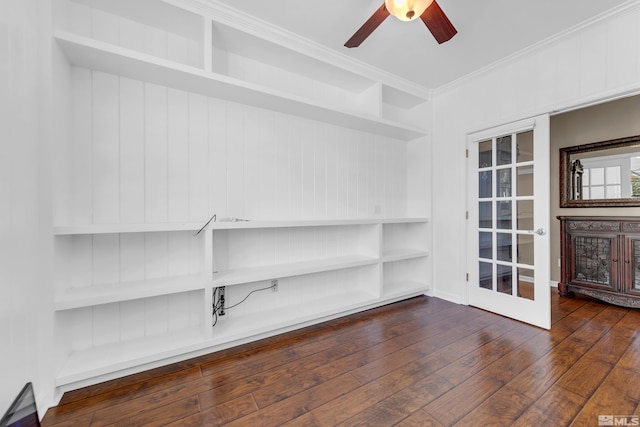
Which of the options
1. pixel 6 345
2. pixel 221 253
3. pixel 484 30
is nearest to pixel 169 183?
pixel 221 253

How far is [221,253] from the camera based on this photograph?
2.32 m

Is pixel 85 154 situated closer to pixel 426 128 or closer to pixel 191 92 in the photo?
pixel 191 92

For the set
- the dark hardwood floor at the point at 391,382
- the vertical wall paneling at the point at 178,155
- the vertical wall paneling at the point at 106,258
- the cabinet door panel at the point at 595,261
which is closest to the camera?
the dark hardwood floor at the point at 391,382

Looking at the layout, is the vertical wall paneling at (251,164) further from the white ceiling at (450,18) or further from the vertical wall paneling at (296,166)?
the white ceiling at (450,18)

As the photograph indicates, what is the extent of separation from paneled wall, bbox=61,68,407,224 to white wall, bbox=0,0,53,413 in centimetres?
33

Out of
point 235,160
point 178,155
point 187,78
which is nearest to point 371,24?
point 187,78

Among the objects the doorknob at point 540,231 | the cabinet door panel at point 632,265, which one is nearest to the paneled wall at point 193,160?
the doorknob at point 540,231

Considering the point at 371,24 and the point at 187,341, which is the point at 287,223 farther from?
the point at 371,24

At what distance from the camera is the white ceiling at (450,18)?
1.96 metres

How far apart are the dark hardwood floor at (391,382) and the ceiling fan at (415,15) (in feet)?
7.30

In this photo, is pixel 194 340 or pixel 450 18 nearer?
pixel 194 340

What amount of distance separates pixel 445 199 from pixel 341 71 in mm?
1923

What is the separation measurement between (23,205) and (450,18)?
3008 millimetres

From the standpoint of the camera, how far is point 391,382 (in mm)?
1687
